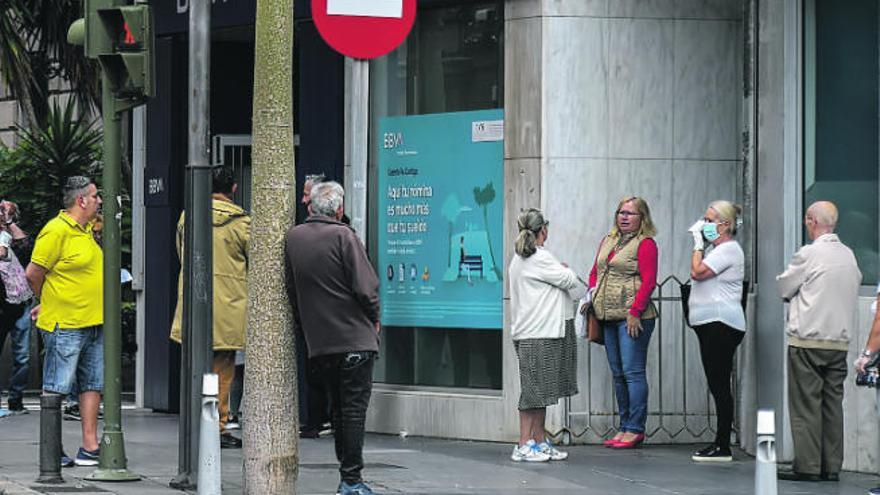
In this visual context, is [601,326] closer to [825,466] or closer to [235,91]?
[825,466]

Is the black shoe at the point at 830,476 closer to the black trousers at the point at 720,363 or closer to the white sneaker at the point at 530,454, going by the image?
the black trousers at the point at 720,363

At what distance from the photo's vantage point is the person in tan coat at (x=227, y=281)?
44.0 feet

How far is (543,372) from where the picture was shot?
12953mm

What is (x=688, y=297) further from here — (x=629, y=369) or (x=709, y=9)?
(x=709, y=9)

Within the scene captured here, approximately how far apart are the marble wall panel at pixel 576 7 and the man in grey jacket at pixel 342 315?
13.0 feet

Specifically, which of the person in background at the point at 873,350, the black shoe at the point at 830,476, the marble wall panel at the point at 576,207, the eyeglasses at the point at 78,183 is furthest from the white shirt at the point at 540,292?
the eyeglasses at the point at 78,183

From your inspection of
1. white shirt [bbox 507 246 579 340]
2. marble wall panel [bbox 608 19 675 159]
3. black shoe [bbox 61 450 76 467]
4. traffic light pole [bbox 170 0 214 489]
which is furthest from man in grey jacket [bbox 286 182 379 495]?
marble wall panel [bbox 608 19 675 159]

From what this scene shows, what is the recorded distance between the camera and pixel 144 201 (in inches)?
687

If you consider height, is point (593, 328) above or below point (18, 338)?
above

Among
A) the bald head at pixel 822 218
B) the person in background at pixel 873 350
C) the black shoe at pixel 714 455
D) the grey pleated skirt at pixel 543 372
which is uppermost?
the bald head at pixel 822 218

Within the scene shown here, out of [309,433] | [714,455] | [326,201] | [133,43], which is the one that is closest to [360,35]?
[326,201]

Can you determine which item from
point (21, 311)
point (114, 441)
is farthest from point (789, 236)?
point (21, 311)

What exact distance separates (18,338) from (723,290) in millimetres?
7126

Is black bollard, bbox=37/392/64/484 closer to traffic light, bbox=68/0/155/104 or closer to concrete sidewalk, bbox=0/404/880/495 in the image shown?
concrete sidewalk, bbox=0/404/880/495
